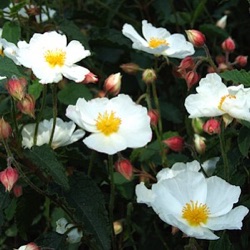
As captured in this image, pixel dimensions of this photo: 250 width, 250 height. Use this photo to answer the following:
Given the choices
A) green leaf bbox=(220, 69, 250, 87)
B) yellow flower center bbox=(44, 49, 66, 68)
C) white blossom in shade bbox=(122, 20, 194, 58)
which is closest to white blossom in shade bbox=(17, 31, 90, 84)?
yellow flower center bbox=(44, 49, 66, 68)

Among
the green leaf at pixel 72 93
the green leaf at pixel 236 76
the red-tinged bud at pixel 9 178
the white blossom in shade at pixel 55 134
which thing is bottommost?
the green leaf at pixel 72 93

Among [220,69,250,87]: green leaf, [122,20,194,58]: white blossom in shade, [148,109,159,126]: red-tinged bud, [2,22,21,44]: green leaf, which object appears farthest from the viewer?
[2,22,21,44]: green leaf

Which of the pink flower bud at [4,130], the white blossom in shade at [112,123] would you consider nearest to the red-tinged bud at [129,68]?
the white blossom in shade at [112,123]

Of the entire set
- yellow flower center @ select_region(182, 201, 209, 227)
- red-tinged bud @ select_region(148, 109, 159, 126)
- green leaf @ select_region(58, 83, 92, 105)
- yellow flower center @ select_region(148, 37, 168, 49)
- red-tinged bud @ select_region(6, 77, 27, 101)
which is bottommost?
green leaf @ select_region(58, 83, 92, 105)

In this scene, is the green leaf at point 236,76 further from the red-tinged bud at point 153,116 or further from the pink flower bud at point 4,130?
the pink flower bud at point 4,130

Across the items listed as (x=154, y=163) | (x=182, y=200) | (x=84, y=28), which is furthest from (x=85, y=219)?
(x=84, y=28)

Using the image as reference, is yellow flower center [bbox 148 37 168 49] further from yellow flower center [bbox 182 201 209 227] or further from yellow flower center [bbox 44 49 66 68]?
yellow flower center [bbox 182 201 209 227]
